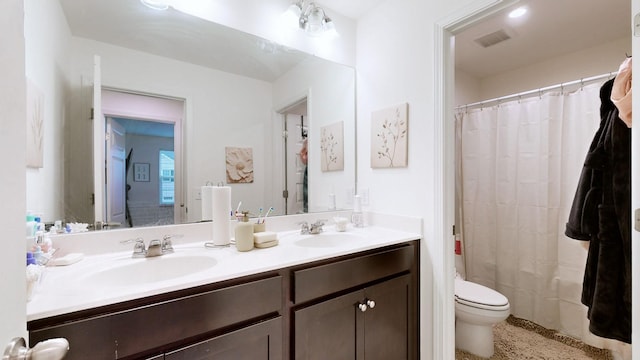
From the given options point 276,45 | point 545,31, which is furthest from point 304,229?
point 545,31

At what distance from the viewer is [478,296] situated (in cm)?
182

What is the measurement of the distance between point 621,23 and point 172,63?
3.12m

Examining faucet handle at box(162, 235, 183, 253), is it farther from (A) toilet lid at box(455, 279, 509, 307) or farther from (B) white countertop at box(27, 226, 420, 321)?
(A) toilet lid at box(455, 279, 509, 307)

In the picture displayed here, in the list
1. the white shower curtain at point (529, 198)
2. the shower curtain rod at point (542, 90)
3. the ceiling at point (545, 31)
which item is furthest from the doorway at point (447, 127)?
the shower curtain rod at point (542, 90)

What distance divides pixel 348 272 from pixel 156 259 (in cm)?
81

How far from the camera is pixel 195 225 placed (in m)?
1.38

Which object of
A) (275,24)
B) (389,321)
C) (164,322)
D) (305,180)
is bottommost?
(389,321)

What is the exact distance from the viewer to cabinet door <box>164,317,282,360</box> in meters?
0.85

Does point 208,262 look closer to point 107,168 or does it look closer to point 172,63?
point 107,168

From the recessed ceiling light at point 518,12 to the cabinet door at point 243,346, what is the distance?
242 centimetres

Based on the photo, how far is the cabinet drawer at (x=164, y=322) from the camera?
0.70 metres

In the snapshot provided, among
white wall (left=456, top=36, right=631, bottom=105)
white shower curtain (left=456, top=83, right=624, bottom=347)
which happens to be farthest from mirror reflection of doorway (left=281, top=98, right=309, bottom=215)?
white wall (left=456, top=36, right=631, bottom=105)

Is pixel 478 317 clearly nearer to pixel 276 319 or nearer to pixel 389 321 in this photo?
pixel 389 321

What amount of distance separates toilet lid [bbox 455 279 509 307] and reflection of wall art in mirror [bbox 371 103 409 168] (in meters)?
0.99
